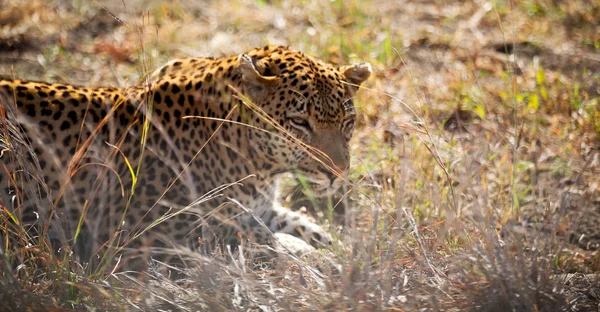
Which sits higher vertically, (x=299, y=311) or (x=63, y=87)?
(x=63, y=87)

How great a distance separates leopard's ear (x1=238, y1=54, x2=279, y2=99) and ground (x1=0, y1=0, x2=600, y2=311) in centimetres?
68

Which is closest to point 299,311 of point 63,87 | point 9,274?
point 9,274

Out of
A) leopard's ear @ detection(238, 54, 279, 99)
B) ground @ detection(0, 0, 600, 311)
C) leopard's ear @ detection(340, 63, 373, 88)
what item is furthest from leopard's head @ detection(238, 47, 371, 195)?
ground @ detection(0, 0, 600, 311)

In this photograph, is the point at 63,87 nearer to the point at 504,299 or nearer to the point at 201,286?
the point at 201,286

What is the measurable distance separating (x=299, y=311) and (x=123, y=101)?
1.99m

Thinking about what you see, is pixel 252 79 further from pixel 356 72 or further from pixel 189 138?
pixel 356 72

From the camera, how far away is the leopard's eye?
5164mm

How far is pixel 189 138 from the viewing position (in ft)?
17.3

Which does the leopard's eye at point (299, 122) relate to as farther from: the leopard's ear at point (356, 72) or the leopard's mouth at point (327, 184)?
Answer: the leopard's ear at point (356, 72)

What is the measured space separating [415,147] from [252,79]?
1683 mm

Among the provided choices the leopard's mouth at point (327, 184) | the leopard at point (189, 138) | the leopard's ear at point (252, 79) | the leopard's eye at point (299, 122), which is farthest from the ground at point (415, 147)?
the leopard's ear at point (252, 79)

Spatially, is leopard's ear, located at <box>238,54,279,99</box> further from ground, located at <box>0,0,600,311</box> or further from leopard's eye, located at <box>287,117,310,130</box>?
ground, located at <box>0,0,600,311</box>

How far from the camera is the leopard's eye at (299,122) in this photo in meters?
5.16

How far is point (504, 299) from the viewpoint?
3.81m
